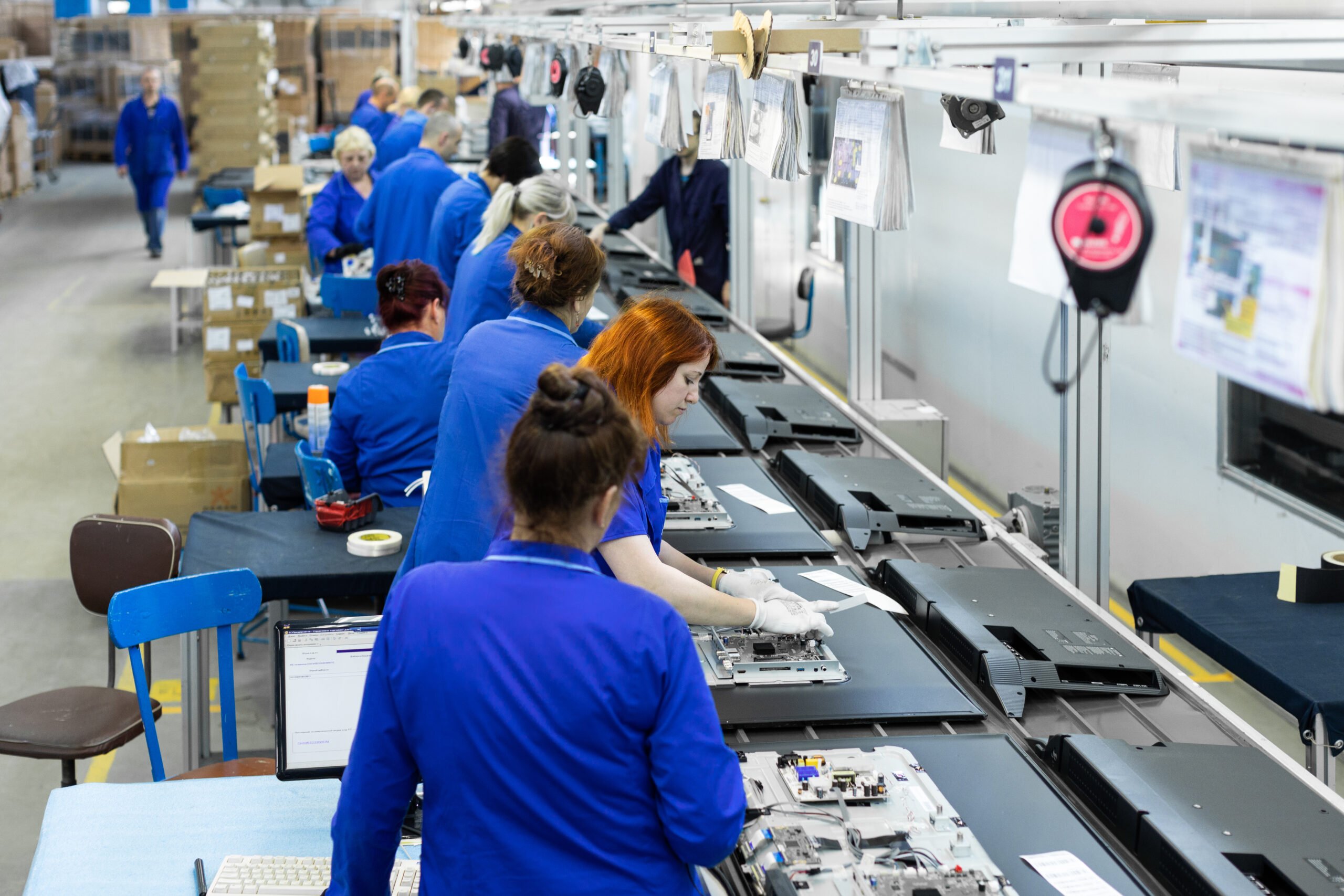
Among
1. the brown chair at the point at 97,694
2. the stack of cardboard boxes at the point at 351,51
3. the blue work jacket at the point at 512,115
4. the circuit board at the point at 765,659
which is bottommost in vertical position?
the brown chair at the point at 97,694

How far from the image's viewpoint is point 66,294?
37.6 feet

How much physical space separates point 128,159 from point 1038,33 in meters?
12.6

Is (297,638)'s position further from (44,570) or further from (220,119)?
(220,119)

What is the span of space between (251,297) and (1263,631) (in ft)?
19.1

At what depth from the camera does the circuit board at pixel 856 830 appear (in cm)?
186

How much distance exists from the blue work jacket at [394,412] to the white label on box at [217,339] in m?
3.27

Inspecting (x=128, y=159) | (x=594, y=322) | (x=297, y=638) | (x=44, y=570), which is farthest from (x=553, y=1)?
(x=128, y=159)

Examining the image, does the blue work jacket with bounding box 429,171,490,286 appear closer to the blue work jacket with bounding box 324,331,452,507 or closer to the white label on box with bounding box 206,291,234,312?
the blue work jacket with bounding box 324,331,452,507

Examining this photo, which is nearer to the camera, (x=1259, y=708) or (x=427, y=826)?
(x=427, y=826)

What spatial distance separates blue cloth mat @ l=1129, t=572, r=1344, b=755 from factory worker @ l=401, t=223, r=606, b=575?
175 cm

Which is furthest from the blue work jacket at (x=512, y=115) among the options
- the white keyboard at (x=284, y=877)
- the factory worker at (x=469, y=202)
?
the white keyboard at (x=284, y=877)

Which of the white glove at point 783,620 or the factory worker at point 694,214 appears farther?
the factory worker at point 694,214

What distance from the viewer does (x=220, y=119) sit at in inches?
581

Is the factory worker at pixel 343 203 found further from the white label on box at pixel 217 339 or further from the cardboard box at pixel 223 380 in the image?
the cardboard box at pixel 223 380
